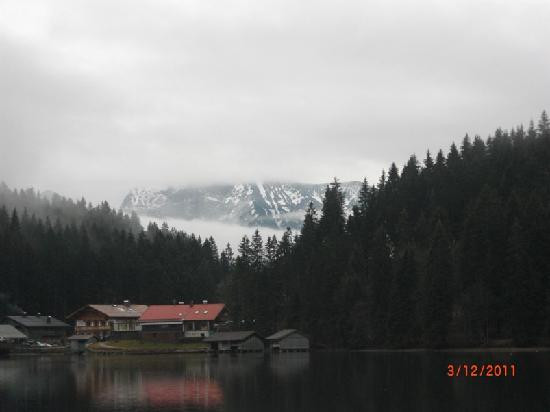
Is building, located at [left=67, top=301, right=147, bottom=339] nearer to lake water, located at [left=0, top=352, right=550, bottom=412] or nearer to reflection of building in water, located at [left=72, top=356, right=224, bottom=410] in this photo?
reflection of building in water, located at [left=72, top=356, right=224, bottom=410]

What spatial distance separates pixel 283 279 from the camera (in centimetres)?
18150

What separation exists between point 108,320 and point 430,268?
82.8 metres

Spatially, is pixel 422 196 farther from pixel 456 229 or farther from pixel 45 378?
pixel 45 378

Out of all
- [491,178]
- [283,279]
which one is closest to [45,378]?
[283,279]

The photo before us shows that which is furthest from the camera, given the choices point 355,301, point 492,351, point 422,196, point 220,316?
point 422,196

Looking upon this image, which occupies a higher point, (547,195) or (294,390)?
(547,195)

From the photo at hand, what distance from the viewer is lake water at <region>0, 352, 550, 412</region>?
2051 inches

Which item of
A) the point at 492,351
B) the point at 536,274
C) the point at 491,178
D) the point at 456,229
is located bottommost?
the point at 492,351

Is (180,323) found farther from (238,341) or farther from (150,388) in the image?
(150,388)

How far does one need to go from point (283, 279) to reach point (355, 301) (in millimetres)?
35002

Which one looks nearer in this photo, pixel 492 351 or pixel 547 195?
pixel 492 351

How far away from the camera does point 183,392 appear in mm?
65250
